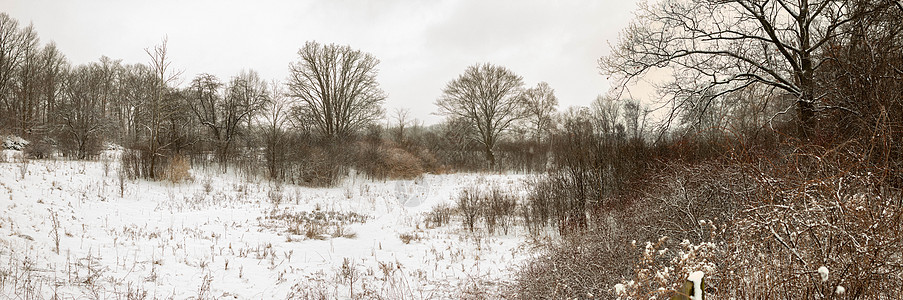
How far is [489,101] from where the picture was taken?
2980 cm

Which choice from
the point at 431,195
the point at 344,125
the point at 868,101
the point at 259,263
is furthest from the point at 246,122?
the point at 868,101

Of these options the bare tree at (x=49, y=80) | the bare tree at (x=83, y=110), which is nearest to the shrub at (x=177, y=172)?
the bare tree at (x=83, y=110)

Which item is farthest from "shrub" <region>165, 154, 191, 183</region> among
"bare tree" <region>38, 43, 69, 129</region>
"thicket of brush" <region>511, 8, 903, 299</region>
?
"thicket of brush" <region>511, 8, 903, 299</region>

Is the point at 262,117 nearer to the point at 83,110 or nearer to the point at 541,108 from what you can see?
the point at 83,110

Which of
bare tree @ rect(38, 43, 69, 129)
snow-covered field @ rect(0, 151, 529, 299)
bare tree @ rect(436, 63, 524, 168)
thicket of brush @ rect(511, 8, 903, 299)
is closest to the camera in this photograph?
thicket of brush @ rect(511, 8, 903, 299)

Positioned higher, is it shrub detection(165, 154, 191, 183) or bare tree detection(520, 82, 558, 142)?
bare tree detection(520, 82, 558, 142)

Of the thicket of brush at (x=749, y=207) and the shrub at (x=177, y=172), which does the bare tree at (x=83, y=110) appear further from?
the thicket of brush at (x=749, y=207)

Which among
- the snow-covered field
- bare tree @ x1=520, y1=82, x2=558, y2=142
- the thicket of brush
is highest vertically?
bare tree @ x1=520, y1=82, x2=558, y2=142

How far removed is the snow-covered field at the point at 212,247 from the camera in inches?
194

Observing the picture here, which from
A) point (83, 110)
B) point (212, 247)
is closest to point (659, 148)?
point (212, 247)

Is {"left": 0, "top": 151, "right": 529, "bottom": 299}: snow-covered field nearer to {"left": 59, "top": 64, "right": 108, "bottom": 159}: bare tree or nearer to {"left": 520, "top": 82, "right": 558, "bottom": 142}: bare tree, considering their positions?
{"left": 59, "top": 64, "right": 108, "bottom": 159}: bare tree

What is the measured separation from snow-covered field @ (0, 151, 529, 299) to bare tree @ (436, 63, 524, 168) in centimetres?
1806

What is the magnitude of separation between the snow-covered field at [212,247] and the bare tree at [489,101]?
1806 cm

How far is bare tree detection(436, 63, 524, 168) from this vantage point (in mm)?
29641
